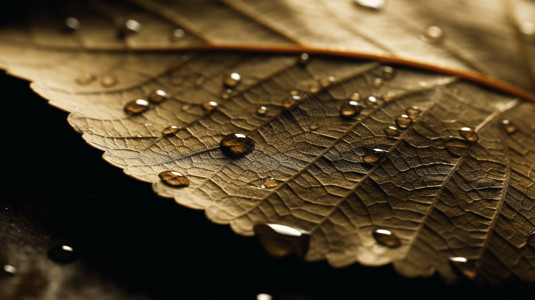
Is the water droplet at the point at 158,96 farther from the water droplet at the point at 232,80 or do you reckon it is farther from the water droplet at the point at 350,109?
the water droplet at the point at 350,109

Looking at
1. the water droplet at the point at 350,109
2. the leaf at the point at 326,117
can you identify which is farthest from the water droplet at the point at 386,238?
the water droplet at the point at 350,109

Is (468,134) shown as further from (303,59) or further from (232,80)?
(232,80)

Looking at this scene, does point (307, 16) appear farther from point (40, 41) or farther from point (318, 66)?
point (40, 41)

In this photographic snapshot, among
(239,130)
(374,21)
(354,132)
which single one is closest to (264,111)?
(239,130)

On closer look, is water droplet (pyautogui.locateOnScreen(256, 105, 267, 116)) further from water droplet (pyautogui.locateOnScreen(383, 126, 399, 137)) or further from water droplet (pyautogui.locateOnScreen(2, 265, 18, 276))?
water droplet (pyautogui.locateOnScreen(2, 265, 18, 276))

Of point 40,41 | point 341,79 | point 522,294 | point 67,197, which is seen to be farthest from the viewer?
point 40,41

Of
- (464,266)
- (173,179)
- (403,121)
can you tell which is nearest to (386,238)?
(464,266)

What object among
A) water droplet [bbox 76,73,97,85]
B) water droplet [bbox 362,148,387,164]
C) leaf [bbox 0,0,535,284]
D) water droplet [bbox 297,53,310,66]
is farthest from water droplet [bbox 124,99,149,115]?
water droplet [bbox 362,148,387,164]
